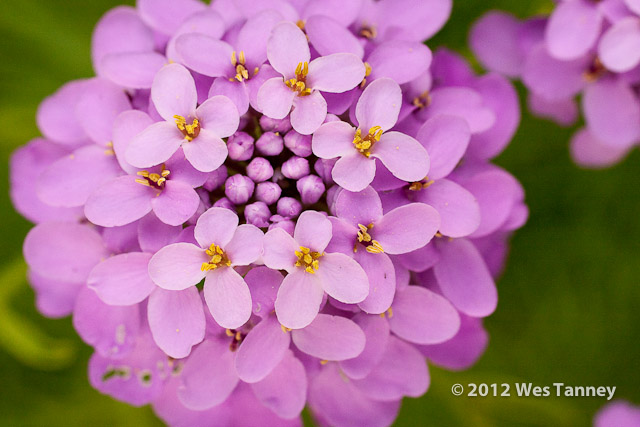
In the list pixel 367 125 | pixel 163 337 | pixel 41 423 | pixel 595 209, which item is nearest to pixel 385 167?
pixel 367 125

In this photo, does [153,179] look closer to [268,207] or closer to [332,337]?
[268,207]

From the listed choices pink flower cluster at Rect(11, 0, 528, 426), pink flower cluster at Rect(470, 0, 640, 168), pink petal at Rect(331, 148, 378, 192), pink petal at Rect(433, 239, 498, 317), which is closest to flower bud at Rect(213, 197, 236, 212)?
pink flower cluster at Rect(11, 0, 528, 426)

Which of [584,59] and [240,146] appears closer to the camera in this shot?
[240,146]

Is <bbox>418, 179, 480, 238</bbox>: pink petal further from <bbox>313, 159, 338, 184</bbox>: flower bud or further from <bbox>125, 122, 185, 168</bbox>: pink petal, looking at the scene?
<bbox>125, 122, 185, 168</bbox>: pink petal

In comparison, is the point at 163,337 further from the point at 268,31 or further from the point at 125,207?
the point at 268,31

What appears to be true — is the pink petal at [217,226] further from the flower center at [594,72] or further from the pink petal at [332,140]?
the flower center at [594,72]

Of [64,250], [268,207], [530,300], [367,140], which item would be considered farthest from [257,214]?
[530,300]
